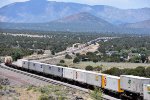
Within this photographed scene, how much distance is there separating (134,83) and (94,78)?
36.0 ft

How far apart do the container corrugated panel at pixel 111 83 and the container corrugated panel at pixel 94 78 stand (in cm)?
101

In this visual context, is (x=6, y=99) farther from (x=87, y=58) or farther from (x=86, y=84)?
(x=87, y=58)

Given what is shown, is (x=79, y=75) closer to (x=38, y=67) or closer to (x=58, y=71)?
(x=58, y=71)

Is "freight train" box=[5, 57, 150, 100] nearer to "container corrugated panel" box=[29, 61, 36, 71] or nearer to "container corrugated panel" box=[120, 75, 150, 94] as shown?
"container corrugated panel" box=[120, 75, 150, 94]

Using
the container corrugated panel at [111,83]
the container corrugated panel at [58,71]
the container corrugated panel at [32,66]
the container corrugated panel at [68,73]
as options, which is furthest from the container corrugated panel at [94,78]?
the container corrugated panel at [32,66]

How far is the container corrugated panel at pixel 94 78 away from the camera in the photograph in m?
49.3

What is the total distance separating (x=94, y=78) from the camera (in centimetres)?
5084

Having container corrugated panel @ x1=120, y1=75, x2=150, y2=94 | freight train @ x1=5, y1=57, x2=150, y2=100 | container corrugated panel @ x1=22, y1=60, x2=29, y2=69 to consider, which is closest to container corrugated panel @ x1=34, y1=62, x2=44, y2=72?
freight train @ x1=5, y1=57, x2=150, y2=100

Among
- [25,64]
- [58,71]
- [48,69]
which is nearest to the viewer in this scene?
[58,71]

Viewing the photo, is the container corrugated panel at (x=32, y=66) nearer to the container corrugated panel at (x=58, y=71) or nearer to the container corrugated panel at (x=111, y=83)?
the container corrugated panel at (x=58, y=71)

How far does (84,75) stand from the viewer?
2157 inches

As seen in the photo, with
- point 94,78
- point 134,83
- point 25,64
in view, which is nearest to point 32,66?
point 25,64

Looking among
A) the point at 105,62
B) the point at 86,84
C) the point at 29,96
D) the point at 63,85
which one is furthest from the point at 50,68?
the point at 105,62

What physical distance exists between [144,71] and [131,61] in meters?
49.6
